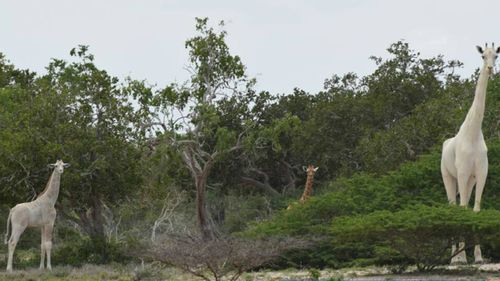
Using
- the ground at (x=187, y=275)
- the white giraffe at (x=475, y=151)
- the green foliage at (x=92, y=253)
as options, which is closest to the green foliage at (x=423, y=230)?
the ground at (x=187, y=275)

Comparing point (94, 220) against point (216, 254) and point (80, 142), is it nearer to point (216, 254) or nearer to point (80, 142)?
point (80, 142)

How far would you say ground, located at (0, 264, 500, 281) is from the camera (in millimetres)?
18562

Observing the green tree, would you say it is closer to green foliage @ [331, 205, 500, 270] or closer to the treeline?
the treeline

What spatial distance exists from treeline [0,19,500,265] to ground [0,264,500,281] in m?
3.11

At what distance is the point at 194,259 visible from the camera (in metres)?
17.5

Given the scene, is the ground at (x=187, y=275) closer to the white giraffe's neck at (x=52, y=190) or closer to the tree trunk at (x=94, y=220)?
the white giraffe's neck at (x=52, y=190)

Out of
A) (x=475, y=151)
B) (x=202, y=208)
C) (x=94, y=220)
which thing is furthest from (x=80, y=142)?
(x=475, y=151)

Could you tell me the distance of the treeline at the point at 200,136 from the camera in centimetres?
2889

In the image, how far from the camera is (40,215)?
82.2ft

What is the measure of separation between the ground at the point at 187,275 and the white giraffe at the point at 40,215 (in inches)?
29.1

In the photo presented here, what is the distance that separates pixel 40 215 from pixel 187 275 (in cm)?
446

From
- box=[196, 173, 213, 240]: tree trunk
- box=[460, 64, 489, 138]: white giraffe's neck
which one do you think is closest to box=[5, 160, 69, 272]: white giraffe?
box=[196, 173, 213, 240]: tree trunk

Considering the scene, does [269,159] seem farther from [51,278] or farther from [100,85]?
[51,278]

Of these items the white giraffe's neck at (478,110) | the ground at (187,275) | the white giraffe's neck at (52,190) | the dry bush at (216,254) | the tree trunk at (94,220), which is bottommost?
the ground at (187,275)
